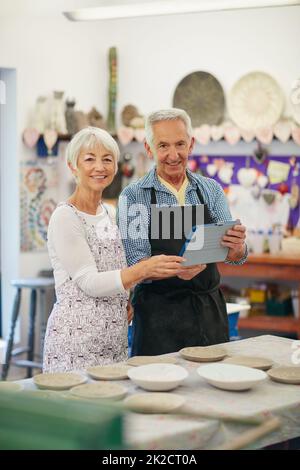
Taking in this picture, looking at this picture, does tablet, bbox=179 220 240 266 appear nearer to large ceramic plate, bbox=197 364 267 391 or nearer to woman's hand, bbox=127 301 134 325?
woman's hand, bbox=127 301 134 325

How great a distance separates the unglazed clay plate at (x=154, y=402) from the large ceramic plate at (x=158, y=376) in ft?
0.29

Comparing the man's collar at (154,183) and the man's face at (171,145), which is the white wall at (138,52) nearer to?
the man's collar at (154,183)

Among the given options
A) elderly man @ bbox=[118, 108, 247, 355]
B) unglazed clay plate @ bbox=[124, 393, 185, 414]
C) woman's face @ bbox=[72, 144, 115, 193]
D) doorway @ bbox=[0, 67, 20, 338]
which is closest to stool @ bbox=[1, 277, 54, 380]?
doorway @ bbox=[0, 67, 20, 338]

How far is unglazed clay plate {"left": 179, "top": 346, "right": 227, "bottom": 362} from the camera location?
3469 mm

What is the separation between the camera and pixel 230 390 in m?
3.02

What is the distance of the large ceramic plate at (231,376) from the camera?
2.98m

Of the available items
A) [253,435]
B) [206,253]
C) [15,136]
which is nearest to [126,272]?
[206,253]

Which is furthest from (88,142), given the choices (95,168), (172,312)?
(172,312)

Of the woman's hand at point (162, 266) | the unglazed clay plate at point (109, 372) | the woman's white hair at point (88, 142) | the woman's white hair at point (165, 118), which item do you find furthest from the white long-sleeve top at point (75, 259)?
the woman's white hair at point (165, 118)

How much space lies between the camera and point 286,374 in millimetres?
3186

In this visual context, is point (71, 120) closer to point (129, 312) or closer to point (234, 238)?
point (129, 312)

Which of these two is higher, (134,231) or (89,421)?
(134,231)

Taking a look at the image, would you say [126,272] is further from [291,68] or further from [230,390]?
[291,68]

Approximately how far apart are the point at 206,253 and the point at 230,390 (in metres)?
0.86
